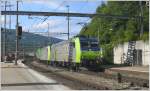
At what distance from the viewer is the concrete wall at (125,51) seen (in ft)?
159

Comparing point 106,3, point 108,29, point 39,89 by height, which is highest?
point 106,3

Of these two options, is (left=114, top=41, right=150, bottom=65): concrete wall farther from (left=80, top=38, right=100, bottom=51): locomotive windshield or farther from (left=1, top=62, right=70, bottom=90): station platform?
(left=1, top=62, right=70, bottom=90): station platform

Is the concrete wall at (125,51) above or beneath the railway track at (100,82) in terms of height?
above

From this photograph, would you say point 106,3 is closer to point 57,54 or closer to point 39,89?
point 57,54

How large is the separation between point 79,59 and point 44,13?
45.9ft

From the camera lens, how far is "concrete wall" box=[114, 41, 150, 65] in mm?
48584

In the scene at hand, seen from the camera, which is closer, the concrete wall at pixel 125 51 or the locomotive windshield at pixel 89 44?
the locomotive windshield at pixel 89 44

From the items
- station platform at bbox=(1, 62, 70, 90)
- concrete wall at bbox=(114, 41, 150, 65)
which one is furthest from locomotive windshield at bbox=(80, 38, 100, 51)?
Result: concrete wall at bbox=(114, 41, 150, 65)

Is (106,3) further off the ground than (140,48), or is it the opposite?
(106,3)

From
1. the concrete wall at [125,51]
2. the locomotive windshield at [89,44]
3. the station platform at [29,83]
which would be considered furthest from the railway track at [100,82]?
the concrete wall at [125,51]

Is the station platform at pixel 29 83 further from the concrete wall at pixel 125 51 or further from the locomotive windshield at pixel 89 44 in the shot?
the concrete wall at pixel 125 51

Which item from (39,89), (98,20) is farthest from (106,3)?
(39,89)

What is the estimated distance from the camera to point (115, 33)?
256 ft

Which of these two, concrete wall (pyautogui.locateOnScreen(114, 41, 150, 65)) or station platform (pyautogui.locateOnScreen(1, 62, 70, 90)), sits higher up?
concrete wall (pyautogui.locateOnScreen(114, 41, 150, 65))
